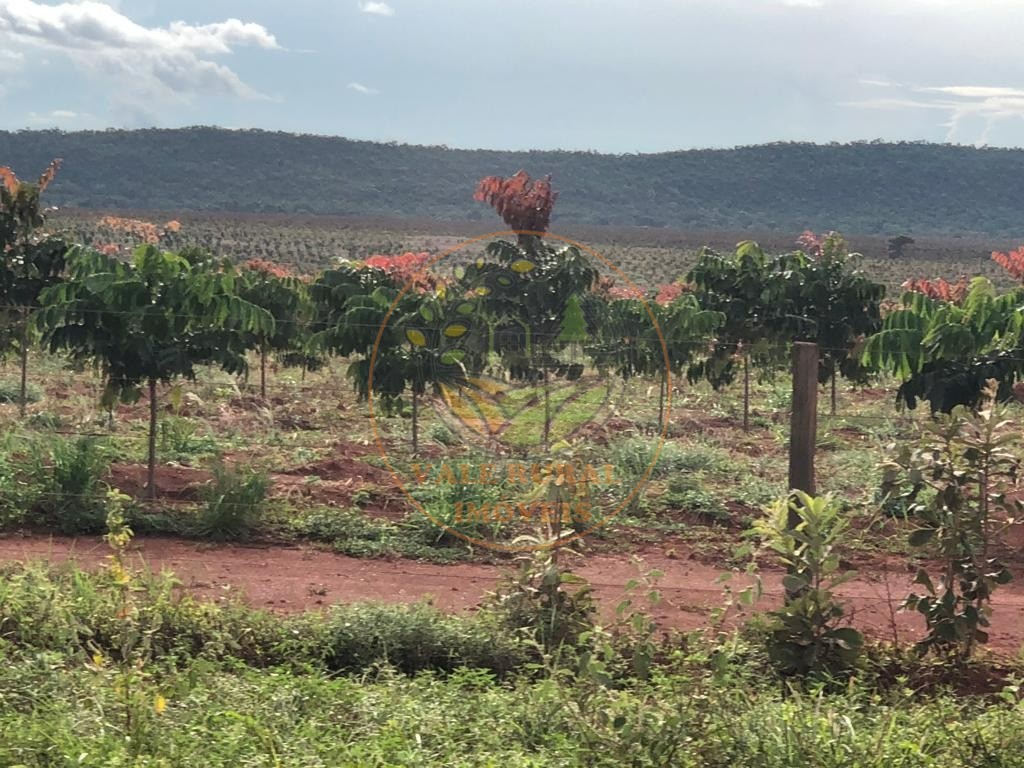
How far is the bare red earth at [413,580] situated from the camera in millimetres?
5742

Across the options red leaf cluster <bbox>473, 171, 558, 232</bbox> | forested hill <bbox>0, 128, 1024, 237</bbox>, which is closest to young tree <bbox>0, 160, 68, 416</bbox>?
red leaf cluster <bbox>473, 171, 558, 232</bbox>

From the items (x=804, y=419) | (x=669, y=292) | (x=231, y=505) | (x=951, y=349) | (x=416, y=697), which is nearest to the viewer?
(x=416, y=697)

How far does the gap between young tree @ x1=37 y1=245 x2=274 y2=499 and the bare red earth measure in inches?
47.7

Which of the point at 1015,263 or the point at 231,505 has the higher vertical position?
the point at 1015,263

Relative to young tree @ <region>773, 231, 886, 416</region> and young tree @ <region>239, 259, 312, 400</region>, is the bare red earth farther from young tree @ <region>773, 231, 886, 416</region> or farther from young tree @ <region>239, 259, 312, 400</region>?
young tree @ <region>239, 259, 312, 400</region>

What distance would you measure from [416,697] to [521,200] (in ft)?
13.5

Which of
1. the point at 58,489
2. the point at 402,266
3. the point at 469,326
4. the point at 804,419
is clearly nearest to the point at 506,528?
the point at 469,326

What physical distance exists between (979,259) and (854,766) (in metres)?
54.0

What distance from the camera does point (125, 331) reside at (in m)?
7.69

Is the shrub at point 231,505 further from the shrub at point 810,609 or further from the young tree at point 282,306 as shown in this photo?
the young tree at point 282,306

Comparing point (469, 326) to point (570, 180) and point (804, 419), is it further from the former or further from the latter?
point (570, 180)

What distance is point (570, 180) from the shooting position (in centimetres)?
8088

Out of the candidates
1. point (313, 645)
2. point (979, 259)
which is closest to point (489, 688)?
point (313, 645)

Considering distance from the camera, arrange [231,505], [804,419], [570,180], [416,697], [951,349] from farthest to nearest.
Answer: [570,180], [951,349], [231,505], [804,419], [416,697]
